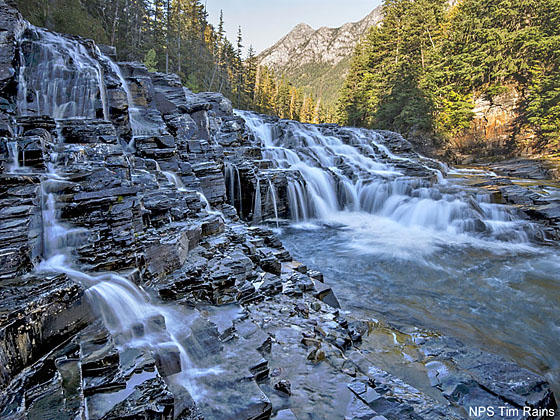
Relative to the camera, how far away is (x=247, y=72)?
55.6 m

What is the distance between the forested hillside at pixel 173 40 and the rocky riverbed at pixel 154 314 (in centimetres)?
1332

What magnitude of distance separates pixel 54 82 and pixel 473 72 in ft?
118

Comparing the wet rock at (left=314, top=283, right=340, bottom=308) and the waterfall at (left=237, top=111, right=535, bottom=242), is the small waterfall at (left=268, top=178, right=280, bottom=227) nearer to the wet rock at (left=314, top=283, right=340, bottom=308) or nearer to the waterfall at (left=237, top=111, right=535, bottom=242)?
the waterfall at (left=237, top=111, right=535, bottom=242)

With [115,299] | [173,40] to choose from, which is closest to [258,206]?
[115,299]

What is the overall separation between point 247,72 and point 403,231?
5053 cm

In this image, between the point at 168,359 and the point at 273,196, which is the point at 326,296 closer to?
the point at 168,359

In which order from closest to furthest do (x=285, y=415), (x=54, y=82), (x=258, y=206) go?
(x=285, y=415), (x=54, y=82), (x=258, y=206)

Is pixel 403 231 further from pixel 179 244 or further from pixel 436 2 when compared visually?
pixel 436 2

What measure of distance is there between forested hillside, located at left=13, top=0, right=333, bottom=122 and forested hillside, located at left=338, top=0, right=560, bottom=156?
26031 millimetres

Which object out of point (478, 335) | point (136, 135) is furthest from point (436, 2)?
point (478, 335)

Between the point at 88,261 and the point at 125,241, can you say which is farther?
the point at 125,241

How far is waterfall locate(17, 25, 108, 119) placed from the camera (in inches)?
434

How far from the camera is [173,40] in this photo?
40.9 m

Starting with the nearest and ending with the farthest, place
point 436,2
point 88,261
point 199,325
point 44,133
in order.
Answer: point 199,325, point 88,261, point 44,133, point 436,2
